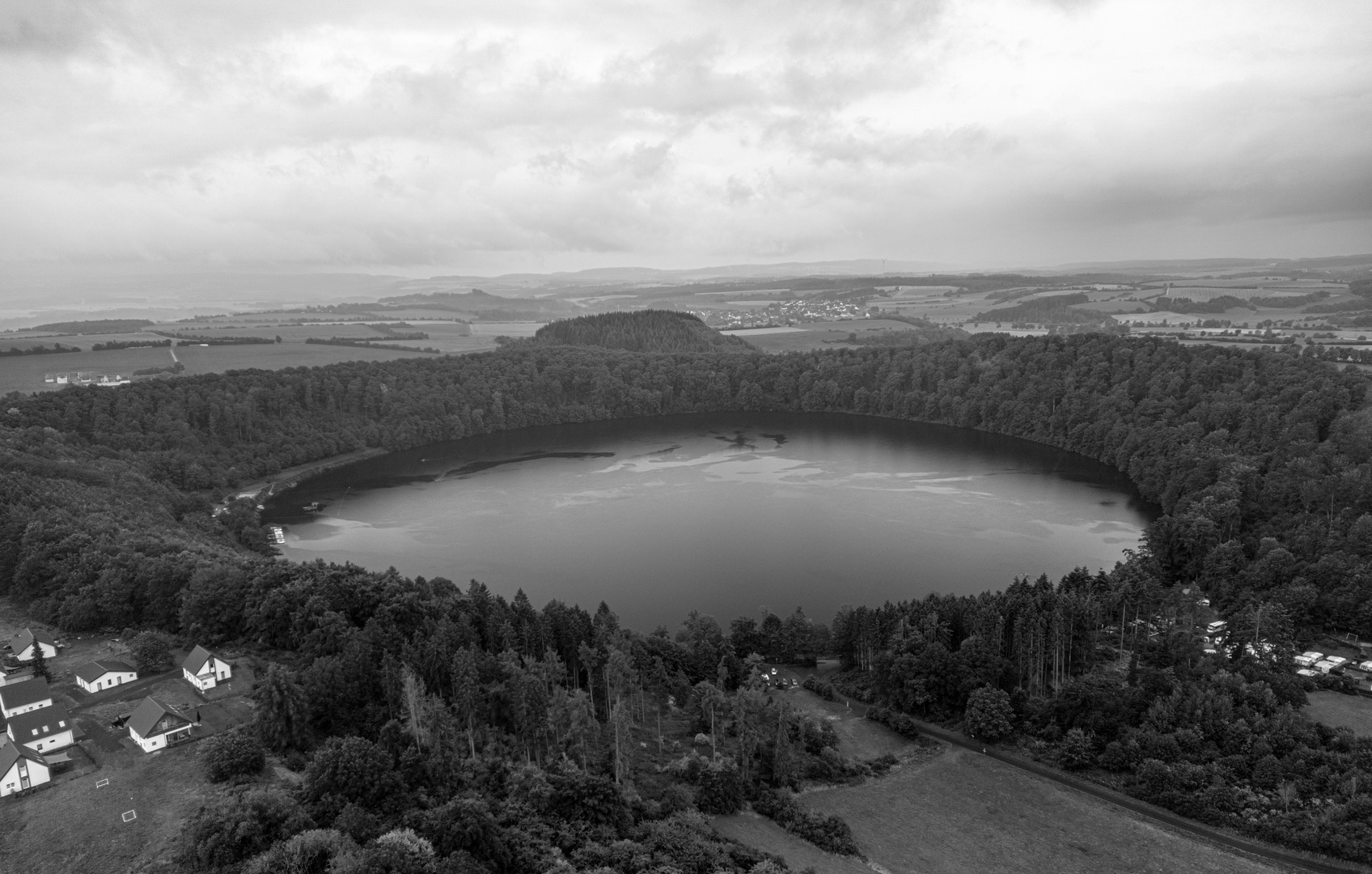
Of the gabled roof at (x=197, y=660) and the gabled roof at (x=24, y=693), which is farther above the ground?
the gabled roof at (x=24, y=693)

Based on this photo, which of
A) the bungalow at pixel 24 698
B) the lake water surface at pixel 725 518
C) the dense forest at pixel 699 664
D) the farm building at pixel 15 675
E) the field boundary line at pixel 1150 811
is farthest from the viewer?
the lake water surface at pixel 725 518

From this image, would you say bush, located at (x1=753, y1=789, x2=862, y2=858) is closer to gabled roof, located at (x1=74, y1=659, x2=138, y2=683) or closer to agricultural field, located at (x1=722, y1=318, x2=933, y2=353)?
gabled roof, located at (x1=74, y1=659, x2=138, y2=683)

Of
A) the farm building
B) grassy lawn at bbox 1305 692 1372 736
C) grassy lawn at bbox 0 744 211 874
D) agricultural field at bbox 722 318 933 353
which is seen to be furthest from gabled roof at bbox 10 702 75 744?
agricultural field at bbox 722 318 933 353

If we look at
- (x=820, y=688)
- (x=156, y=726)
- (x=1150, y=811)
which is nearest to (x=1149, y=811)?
(x=1150, y=811)

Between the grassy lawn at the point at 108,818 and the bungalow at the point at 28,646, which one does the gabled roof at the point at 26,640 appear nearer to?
the bungalow at the point at 28,646

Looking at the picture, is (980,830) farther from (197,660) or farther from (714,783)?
(197,660)

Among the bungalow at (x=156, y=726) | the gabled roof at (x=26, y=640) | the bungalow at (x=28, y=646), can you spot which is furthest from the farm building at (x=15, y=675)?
the bungalow at (x=156, y=726)

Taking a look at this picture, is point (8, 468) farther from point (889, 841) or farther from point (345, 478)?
point (889, 841)
